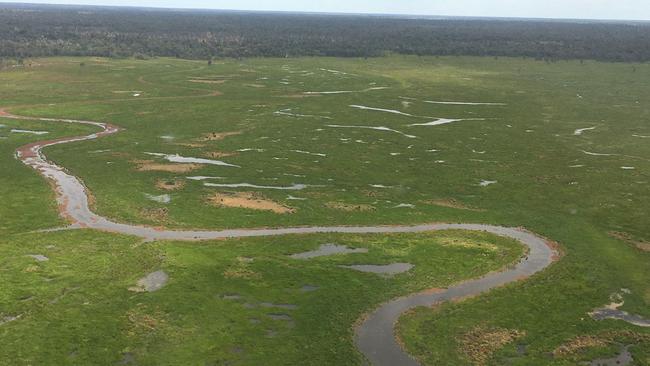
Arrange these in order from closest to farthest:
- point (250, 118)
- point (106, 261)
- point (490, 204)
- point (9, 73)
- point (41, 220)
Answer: point (106, 261) → point (41, 220) → point (490, 204) → point (250, 118) → point (9, 73)

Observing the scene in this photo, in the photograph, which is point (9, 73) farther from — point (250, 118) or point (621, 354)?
point (621, 354)

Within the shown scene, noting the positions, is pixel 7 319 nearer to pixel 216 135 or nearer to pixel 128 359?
pixel 128 359

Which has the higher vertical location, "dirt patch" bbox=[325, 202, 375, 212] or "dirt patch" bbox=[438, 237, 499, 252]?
"dirt patch" bbox=[438, 237, 499, 252]

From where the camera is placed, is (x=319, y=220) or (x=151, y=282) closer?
(x=151, y=282)

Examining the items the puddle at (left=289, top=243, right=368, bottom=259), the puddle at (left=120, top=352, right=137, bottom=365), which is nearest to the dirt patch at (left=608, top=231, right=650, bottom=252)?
the puddle at (left=289, top=243, right=368, bottom=259)

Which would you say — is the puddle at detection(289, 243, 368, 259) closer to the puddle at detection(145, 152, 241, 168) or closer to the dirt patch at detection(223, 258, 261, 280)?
the dirt patch at detection(223, 258, 261, 280)

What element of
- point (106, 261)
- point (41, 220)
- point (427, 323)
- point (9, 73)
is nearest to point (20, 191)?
point (41, 220)

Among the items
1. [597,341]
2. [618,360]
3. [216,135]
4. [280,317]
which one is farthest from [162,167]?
[618,360]
